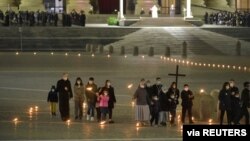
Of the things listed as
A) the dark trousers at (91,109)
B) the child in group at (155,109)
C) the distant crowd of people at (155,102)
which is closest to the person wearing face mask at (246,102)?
the distant crowd of people at (155,102)

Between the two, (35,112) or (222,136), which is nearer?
(222,136)

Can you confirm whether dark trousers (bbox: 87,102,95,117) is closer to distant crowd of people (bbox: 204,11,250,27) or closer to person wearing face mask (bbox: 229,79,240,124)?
person wearing face mask (bbox: 229,79,240,124)

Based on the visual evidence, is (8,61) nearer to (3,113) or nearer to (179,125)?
(3,113)

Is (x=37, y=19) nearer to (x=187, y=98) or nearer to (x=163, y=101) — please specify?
(x=187, y=98)

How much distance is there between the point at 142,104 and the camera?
22.0 m

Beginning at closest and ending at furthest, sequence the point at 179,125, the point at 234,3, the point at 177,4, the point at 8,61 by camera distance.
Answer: the point at 179,125 < the point at 8,61 < the point at 177,4 < the point at 234,3

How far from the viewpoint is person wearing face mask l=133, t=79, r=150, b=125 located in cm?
2191

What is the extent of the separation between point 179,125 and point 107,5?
225 ft

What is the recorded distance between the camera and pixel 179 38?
59.8 m

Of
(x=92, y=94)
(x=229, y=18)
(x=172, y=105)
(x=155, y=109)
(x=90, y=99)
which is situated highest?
(x=229, y=18)

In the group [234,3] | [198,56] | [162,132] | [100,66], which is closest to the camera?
[162,132]

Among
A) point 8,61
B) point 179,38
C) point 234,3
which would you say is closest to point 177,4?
point 234,3

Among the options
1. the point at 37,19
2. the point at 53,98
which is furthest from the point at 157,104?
the point at 37,19

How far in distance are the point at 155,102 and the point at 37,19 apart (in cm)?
4624
